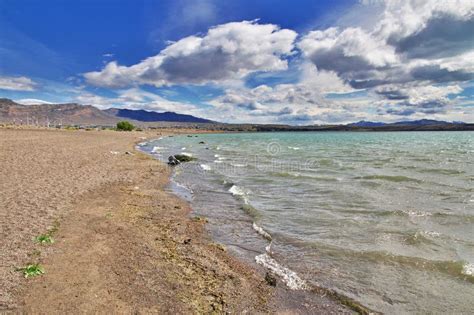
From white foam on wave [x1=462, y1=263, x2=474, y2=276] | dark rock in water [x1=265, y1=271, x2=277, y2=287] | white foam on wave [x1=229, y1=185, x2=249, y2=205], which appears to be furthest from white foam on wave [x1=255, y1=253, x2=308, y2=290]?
white foam on wave [x1=229, y1=185, x2=249, y2=205]

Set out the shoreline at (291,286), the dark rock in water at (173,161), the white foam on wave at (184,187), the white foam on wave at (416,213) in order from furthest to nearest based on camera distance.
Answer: the dark rock in water at (173,161), the white foam on wave at (184,187), the white foam on wave at (416,213), the shoreline at (291,286)

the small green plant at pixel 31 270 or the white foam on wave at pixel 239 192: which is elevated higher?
the small green plant at pixel 31 270

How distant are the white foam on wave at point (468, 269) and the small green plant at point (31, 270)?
1151 centimetres

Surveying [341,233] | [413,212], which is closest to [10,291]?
[341,233]

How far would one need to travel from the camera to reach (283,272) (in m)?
9.61

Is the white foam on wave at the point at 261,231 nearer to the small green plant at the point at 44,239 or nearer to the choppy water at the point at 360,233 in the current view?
the choppy water at the point at 360,233

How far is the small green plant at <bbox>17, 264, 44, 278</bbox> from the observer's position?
7.75 meters

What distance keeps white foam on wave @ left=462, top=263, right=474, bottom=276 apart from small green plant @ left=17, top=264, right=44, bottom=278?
1151 centimetres

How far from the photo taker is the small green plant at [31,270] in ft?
25.4

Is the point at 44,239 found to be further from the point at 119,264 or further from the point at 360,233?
the point at 360,233

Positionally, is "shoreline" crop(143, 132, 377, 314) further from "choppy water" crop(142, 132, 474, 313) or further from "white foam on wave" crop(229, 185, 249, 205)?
"white foam on wave" crop(229, 185, 249, 205)

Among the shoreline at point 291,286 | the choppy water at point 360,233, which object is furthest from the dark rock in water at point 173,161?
the shoreline at point 291,286

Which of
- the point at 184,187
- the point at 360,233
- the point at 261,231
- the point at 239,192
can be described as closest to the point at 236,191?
the point at 239,192

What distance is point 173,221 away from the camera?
14031 millimetres
